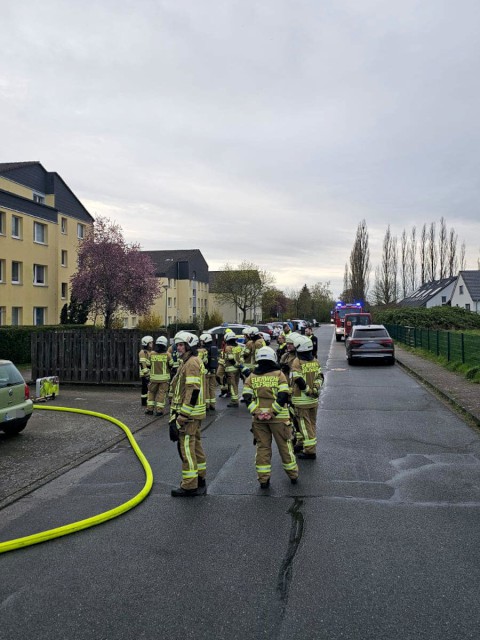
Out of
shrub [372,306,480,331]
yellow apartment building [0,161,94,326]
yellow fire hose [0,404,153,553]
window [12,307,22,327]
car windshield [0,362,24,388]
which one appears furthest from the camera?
shrub [372,306,480,331]

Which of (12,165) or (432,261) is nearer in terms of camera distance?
(12,165)

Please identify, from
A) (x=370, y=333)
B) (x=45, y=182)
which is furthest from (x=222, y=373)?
(x=45, y=182)

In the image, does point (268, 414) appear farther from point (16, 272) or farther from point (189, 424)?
point (16, 272)

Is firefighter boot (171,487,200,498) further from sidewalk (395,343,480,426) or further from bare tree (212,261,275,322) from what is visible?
bare tree (212,261,275,322)

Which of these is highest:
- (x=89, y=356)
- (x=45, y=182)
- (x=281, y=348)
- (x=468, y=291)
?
(x=45, y=182)

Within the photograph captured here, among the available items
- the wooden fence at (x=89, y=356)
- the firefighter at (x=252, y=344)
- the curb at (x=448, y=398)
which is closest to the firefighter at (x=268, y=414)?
the firefighter at (x=252, y=344)

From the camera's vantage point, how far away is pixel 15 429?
8906mm

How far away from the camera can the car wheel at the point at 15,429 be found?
28.4 feet

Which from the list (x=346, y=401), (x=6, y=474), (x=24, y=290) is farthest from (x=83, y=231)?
(x=6, y=474)

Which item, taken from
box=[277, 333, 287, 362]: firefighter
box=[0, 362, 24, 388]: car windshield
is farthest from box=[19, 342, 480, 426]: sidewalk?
box=[0, 362, 24, 388]: car windshield

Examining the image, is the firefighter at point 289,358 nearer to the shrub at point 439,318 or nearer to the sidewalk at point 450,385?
the sidewalk at point 450,385

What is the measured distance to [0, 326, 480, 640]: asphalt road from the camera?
3297 mm

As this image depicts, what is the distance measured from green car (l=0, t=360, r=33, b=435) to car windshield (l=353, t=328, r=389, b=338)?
48.8 feet

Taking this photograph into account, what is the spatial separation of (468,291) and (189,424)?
6406 cm
